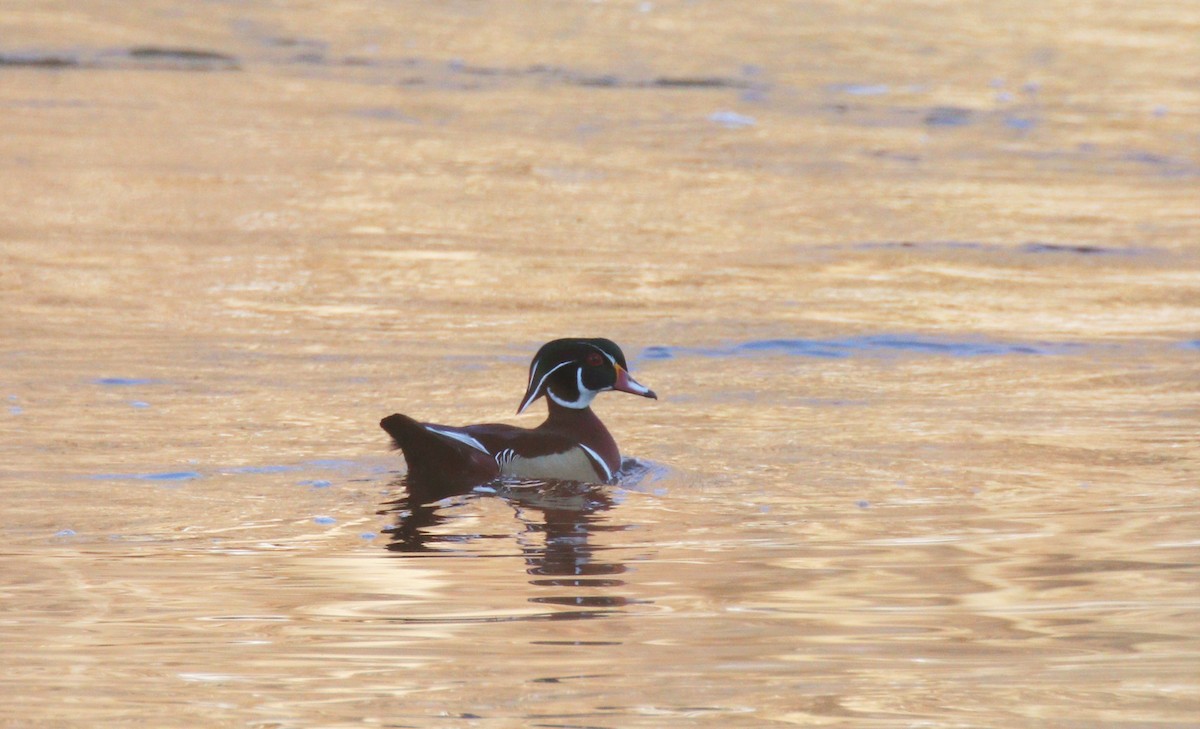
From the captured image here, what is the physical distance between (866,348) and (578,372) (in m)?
3.04

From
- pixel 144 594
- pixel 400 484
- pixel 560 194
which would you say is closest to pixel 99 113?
pixel 560 194

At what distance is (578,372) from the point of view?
31.9 feet

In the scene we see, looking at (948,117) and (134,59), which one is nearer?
(948,117)

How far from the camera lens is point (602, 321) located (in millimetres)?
12820

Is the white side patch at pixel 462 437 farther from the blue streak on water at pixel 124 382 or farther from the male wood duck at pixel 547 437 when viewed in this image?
the blue streak on water at pixel 124 382

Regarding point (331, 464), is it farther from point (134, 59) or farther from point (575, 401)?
point (134, 59)

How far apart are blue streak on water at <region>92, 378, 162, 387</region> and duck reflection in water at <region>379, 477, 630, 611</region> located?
2.36 metres

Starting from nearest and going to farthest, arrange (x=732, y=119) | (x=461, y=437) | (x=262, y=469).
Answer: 1. (x=461, y=437)
2. (x=262, y=469)
3. (x=732, y=119)

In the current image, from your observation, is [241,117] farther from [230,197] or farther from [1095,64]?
[1095,64]

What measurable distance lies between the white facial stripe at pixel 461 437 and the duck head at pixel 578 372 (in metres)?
0.67

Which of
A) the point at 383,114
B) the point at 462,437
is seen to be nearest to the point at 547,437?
the point at 462,437

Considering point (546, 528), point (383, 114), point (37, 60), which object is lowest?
point (546, 528)

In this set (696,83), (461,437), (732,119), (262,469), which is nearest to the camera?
(461,437)

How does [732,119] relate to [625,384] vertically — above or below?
above
